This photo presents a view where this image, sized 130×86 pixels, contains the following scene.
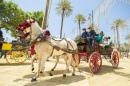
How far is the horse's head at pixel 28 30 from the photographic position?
22.3 feet

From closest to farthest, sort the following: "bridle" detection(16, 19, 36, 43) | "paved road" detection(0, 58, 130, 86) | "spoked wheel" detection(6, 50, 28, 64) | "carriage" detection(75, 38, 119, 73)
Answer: "paved road" detection(0, 58, 130, 86) < "bridle" detection(16, 19, 36, 43) < "carriage" detection(75, 38, 119, 73) < "spoked wheel" detection(6, 50, 28, 64)

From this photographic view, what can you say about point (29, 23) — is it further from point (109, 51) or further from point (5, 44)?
point (109, 51)

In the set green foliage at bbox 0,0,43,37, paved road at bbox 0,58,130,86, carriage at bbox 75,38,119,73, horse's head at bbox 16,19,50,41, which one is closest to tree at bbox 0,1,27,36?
green foliage at bbox 0,0,43,37

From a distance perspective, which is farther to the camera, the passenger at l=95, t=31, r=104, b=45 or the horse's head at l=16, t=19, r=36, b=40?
the passenger at l=95, t=31, r=104, b=45

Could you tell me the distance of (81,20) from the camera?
201ft

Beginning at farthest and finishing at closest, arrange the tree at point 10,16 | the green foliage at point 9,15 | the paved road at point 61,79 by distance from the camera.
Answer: the tree at point 10,16
the green foliage at point 9,15
the paved road at point 61,79

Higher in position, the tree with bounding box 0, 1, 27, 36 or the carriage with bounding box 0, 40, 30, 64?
the tree with bounding box 0, 1, 27, 36

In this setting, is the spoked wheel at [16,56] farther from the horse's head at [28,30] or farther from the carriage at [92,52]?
the horse's head at [28,30]

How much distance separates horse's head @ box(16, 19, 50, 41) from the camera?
22.3 ft

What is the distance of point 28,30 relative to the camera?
6.96 meters

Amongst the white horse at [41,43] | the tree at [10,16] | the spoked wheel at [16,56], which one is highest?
the tree at [10,16]

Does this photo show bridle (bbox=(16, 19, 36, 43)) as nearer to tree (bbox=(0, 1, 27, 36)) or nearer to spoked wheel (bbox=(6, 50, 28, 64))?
spoked wheel (bbox=(6, 50, 28, 64))

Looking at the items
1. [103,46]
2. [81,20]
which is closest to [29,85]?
[103,46]

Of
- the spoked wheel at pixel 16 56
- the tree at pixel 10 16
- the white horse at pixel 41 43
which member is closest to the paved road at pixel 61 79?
the white horse at pixel 41 43
